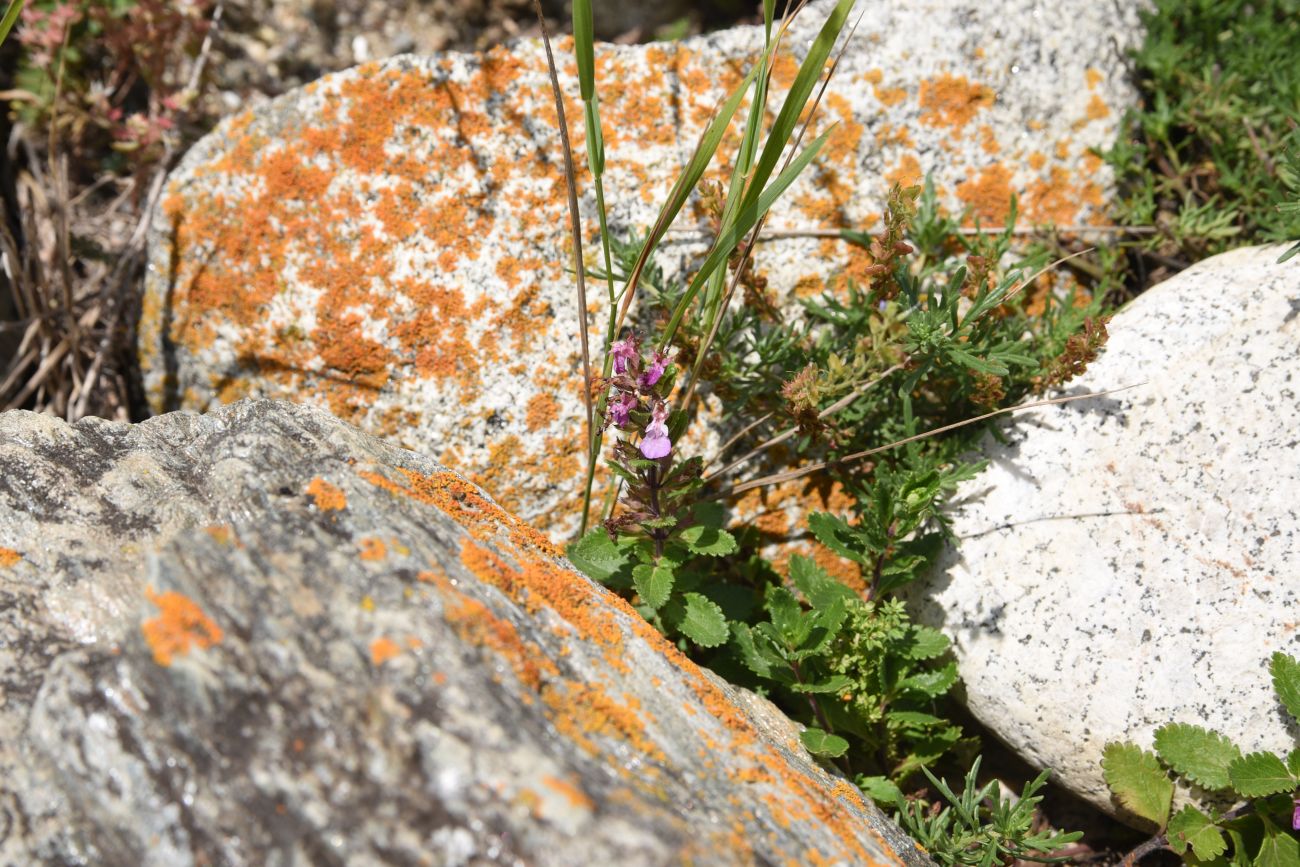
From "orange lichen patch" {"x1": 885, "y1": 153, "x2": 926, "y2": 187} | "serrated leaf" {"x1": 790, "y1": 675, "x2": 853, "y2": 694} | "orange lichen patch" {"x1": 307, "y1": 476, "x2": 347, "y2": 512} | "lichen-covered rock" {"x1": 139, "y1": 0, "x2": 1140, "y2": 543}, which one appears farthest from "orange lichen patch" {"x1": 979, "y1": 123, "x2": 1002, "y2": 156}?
"orange lichen patch" {"x1": 307, "y1": 476, "x2": 347, "y2": 512}

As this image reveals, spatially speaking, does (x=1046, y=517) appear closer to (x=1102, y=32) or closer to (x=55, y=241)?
(x=1102, y=32)

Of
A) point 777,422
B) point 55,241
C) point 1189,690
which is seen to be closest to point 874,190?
point 777,422

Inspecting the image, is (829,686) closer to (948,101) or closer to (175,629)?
(175,629)

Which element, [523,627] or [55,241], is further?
[55,241]

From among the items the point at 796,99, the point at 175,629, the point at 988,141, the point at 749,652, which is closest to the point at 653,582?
the point at 749,652

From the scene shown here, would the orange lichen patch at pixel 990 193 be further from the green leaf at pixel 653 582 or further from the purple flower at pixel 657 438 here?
the green leaf at pixel 653 582

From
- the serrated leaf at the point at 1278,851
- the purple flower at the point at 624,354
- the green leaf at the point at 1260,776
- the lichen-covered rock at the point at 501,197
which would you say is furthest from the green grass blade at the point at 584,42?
the serrated leaf at the point at 1278,851
